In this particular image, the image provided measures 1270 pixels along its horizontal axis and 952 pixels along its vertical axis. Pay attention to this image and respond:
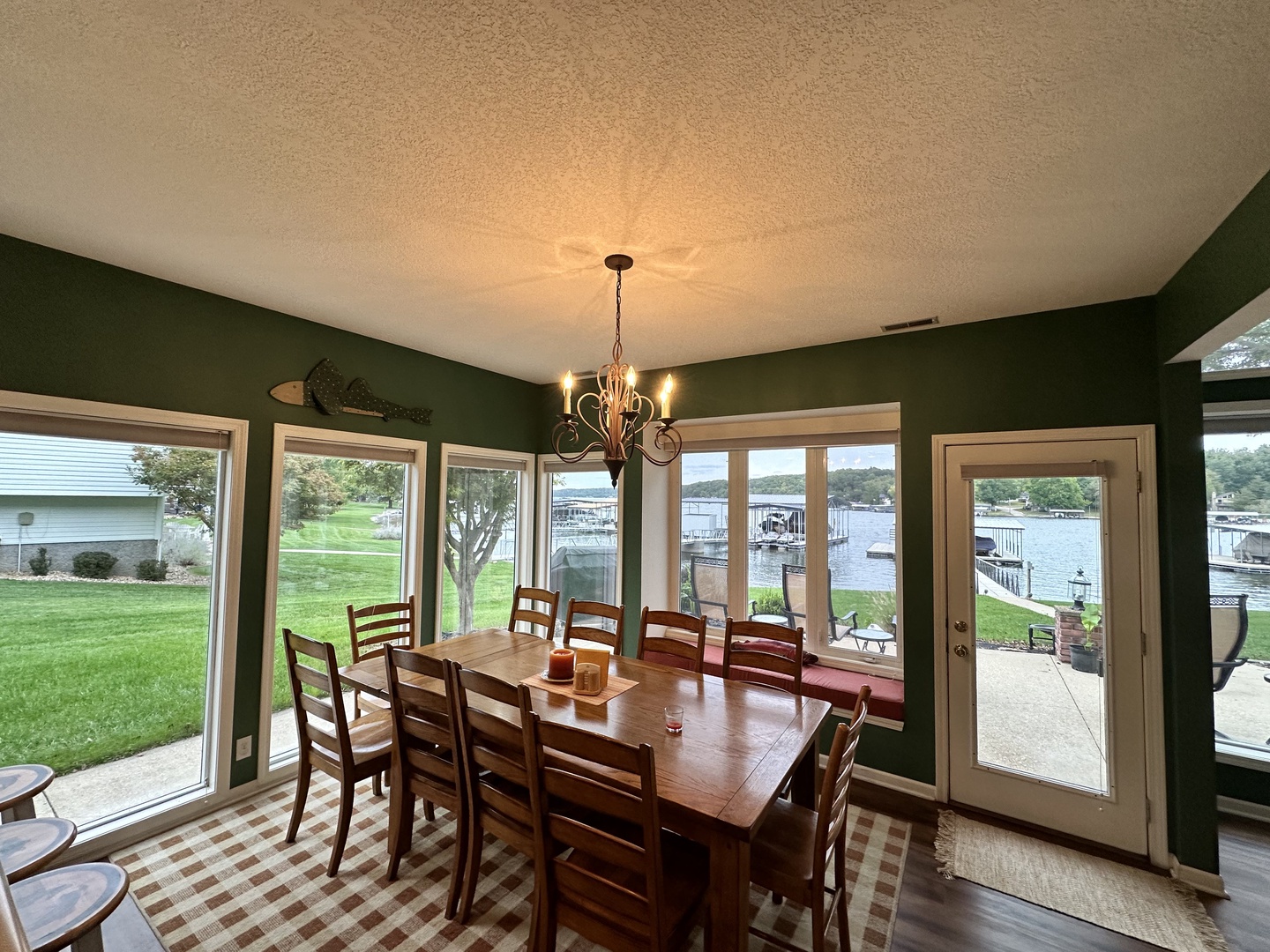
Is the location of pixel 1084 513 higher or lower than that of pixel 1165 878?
higher

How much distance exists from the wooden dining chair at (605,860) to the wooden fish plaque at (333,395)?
8.05 ft

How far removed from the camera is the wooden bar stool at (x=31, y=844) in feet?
4.86

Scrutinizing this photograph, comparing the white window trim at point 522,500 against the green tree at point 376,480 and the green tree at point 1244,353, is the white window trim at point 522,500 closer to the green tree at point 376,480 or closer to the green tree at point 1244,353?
the green tree at point 376,480

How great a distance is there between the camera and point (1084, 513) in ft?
8.90

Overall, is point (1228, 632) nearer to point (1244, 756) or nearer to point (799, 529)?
point (1244, 756)

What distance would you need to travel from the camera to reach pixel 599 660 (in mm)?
2580

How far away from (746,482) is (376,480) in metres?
2.65

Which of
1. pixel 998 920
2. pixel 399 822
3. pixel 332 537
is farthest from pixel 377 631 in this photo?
pixel 998 920

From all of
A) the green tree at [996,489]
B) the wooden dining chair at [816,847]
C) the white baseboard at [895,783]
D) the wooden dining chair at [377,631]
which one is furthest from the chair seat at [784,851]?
the wooden dining chair at [377,631]

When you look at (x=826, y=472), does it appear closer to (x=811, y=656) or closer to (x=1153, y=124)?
(x=811, y=656)

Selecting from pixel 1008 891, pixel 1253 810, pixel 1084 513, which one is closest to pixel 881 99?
pixel 1084 513

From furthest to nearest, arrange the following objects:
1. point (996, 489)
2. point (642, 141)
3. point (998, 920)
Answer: point (996, 489) → point (998, 920) → point (642, 141)

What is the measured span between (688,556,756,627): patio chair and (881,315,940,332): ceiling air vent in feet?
6.46

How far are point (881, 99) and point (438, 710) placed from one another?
242cm
